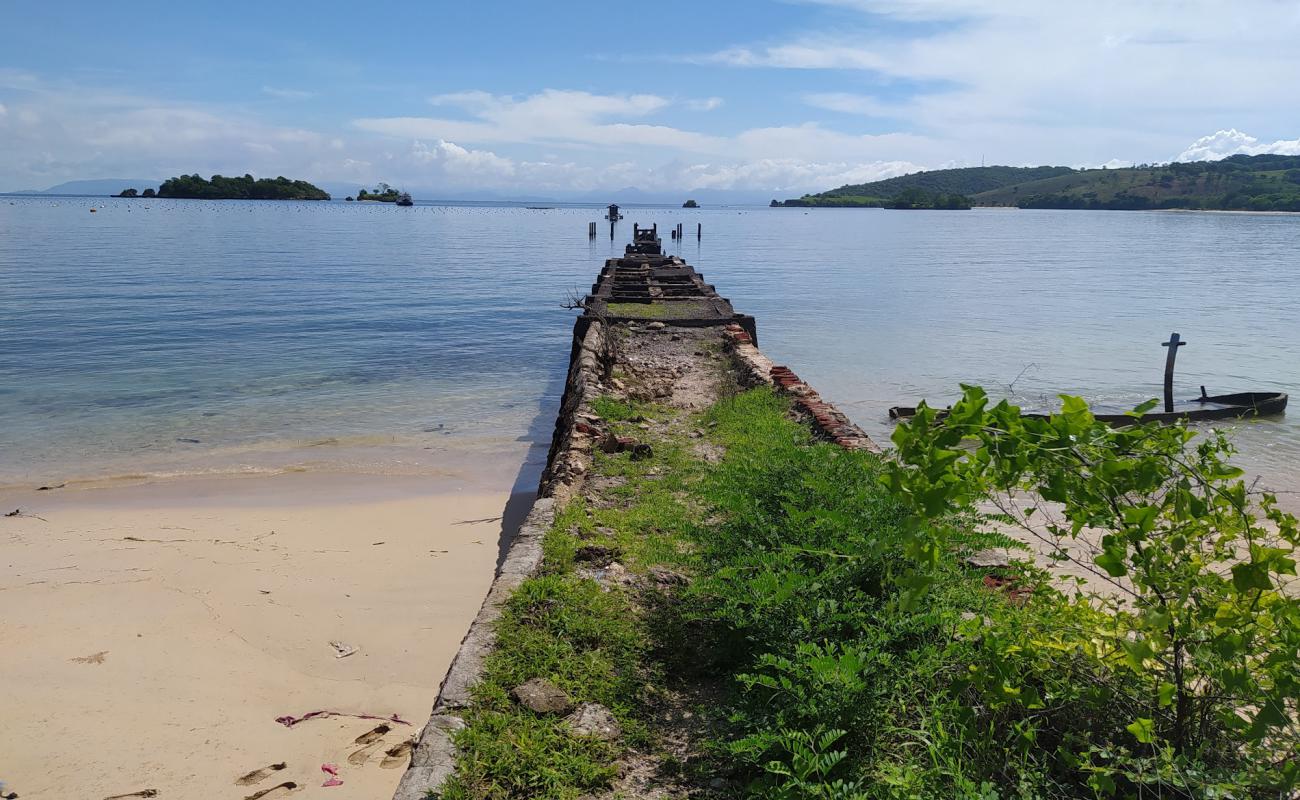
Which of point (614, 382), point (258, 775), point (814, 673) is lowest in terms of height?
point (258, 775)

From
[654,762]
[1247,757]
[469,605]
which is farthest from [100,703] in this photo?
[1247,757]

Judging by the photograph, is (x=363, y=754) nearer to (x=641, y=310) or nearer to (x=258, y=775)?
(x=258, y=775)

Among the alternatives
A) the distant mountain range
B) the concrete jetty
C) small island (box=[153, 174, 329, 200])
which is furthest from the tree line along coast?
the concrete jetty

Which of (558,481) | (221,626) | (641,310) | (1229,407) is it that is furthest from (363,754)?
(1229,407)

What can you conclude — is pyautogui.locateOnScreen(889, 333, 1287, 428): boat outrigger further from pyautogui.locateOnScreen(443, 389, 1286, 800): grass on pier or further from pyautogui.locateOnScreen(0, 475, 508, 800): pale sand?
pyautogui.locateOnScreen(443, 389, 1286, 800): grass on pier

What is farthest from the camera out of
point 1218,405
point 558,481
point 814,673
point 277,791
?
point 1218,405

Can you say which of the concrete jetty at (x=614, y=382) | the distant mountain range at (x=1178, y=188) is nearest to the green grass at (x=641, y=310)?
the concrete jetty at (x=614, y=382)

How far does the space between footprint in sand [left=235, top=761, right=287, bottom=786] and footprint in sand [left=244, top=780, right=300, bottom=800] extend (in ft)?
0.43

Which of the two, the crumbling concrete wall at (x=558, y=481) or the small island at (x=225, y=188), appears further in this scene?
the small island at (x=225, y=188)

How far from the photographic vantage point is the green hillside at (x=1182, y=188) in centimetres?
12781

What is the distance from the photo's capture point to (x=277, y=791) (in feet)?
15.0

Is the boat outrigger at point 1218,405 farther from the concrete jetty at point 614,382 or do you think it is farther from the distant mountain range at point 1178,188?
the distant mountain range at point 1178,188

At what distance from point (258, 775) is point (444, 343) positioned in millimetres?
16508

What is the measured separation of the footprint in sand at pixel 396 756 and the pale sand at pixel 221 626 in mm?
32
